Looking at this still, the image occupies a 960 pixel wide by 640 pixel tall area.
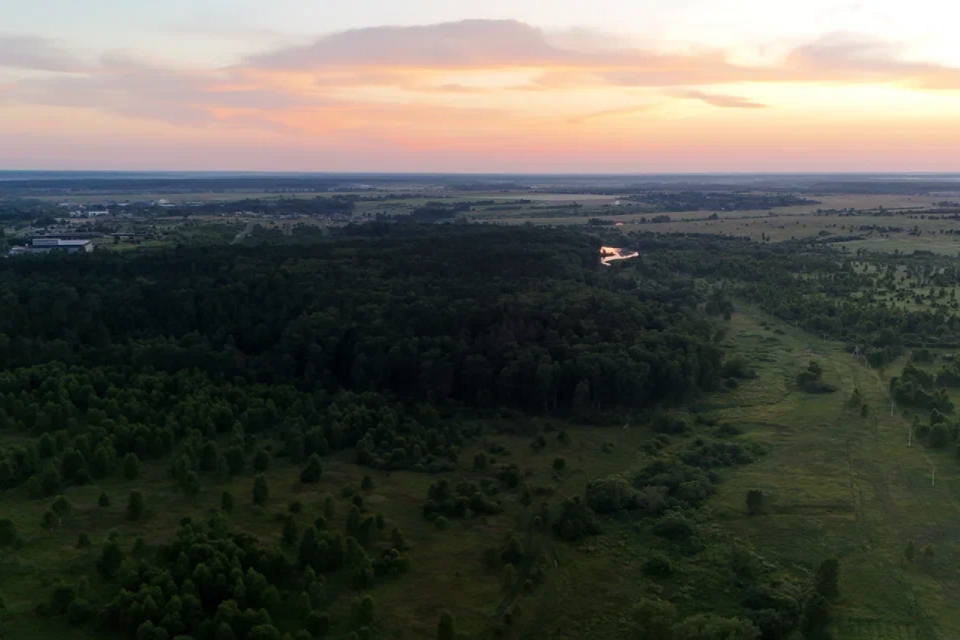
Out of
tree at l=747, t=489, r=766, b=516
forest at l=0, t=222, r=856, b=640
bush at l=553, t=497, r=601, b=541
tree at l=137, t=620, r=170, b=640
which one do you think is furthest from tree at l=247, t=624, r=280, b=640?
tree at l=747, t=489, r=766, b=516

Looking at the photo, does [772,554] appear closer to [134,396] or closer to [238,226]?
[134,396]

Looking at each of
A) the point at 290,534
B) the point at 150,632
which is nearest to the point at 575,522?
the point at 290,534

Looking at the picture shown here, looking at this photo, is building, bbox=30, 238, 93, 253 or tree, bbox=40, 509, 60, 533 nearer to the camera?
tree, bbox=40, 509, 60, 533

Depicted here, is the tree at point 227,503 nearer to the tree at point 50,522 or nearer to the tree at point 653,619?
the tree at point 50,522

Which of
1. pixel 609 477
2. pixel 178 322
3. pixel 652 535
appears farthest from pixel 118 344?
pixel 652 535

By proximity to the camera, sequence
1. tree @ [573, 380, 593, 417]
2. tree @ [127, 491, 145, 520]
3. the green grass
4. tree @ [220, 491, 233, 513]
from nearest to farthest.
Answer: the green grass < tree @ [127, 491, 145, 520] < tree @ [220, 491, 233, 513] < tree @ [573, 380, 593, 417]

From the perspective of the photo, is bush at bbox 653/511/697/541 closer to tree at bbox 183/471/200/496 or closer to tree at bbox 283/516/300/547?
tree at bbox 283/516/300/547
